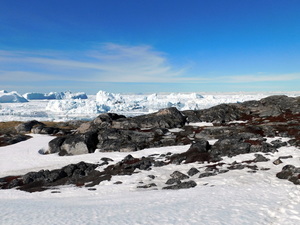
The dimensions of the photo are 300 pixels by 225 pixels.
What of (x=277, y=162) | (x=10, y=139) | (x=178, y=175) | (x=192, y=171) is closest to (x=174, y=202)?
(x=178, y=175)

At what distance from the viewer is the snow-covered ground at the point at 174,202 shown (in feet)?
51.2

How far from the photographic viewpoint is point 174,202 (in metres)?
19.4

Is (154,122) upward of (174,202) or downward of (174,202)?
upward

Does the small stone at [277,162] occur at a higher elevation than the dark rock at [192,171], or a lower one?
higher

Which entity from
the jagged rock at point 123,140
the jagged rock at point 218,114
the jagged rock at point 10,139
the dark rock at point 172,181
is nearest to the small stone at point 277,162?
the dark rock at point 172,181

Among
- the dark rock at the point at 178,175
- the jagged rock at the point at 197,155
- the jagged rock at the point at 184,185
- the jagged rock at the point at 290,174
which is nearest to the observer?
the jagged rock at the point at 290,174

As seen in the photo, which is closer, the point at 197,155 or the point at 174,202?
the point at 174,202

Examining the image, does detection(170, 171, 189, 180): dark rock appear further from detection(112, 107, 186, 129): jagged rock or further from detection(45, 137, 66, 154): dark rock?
detection(45, 137, 66, 154): dark rock

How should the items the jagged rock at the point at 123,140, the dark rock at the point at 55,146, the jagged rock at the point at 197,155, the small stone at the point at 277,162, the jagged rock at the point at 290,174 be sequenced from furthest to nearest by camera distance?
1. the dark rock at the point at 55,146
2. the jagged rock at the point at 123,140
3. the jagged rock at the point at 197,155
4. the small stone at the point at 277,162
5. the jagged rock at the point at 290,174

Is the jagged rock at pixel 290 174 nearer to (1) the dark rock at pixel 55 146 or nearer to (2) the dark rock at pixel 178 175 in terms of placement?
(2) the dark rock at pixel 178 175

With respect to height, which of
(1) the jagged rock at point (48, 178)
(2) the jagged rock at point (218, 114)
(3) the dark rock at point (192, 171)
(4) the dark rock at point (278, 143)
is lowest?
(1) the jagged rock at point (48, 178)

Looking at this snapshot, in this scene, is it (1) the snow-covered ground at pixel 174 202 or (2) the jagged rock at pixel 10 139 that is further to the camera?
(2) the jagged rock at pixel 10 139

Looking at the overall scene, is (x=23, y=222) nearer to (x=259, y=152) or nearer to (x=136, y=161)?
(x=136, y=161)

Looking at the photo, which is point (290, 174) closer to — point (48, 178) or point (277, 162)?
point (277, 162)
